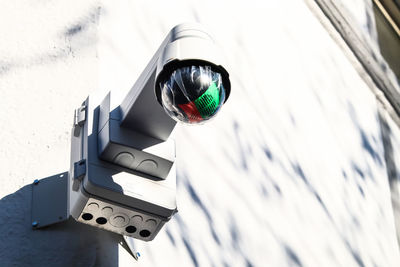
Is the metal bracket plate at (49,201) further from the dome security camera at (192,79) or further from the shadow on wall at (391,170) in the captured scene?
the shadow on wall at (391,170)

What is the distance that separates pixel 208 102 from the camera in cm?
94

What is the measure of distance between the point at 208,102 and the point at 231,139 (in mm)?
928

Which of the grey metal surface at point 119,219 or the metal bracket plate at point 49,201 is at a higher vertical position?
the metal bracket plate at point 49,201

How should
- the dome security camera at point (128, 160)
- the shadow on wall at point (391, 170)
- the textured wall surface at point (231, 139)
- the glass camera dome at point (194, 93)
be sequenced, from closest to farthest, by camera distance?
the glass camera dome at point (194, 93) < the dome security camera at point (128, 160) < the textured wall surface at point (231, 139) < the shadow on wall at point (391, 170)

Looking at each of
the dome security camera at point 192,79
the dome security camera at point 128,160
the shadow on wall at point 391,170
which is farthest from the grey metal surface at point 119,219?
the shadow on wall at point 391,170

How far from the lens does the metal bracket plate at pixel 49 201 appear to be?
3.87 feet

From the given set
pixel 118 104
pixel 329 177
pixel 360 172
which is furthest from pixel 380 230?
pixel 118 104

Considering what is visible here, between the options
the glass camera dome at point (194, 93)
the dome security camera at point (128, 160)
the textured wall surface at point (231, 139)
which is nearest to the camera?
the glass camera dome at point (194, 93)

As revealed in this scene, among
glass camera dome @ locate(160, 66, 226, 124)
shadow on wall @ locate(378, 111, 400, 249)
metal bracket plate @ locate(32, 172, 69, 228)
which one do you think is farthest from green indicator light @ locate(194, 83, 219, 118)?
shadow on wall @ locate(378, 111, 400, 249)

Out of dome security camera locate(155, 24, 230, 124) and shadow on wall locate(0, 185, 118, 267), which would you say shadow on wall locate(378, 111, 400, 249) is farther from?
dome security camera locate(155, 24, 230, 124)

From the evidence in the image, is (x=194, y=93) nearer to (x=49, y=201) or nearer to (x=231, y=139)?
(x=49, y=201)

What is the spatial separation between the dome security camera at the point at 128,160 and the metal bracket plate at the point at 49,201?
0.09ft

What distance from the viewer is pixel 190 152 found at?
1675 millimetres

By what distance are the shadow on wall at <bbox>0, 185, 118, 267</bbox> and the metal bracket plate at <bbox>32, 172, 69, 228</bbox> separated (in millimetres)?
13
